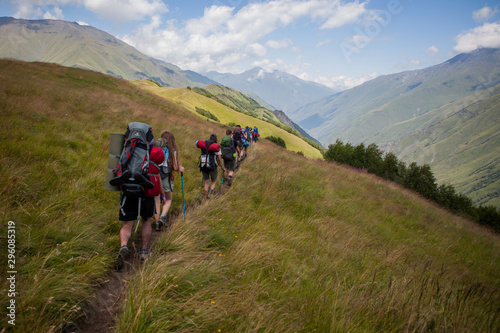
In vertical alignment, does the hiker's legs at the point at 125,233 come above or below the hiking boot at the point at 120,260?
above

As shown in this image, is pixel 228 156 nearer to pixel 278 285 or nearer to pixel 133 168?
pixel 133 168

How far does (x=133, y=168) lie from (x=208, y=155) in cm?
403

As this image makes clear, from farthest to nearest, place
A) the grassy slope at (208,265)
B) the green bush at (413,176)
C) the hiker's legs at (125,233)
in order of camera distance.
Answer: the green bush at (413,176) < the hiker's legs at (125,233) < the grassy slope at (208,265)

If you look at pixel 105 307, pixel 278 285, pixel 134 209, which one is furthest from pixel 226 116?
pixel 105 307

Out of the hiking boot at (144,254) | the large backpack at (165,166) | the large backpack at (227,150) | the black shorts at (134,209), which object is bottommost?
the hiking boot at (144,254)

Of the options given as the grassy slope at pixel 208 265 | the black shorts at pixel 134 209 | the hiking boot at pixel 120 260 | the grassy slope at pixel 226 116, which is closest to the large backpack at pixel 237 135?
the grassy slope at pixel 208 265

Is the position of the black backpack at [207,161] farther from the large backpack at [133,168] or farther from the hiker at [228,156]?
the large backpack at [133,168]

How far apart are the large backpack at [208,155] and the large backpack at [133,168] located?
12.1 feet

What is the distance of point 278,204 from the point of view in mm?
6629

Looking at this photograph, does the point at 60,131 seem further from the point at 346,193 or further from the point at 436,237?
the point at 436,237

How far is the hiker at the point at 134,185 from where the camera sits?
3.31m

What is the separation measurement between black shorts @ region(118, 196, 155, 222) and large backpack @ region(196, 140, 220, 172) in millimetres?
3550

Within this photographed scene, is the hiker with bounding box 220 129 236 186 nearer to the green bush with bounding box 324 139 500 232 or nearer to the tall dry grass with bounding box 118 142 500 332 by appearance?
the tall dry grass with bounding box 118 142 500 332

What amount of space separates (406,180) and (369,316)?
5038 centimetres
